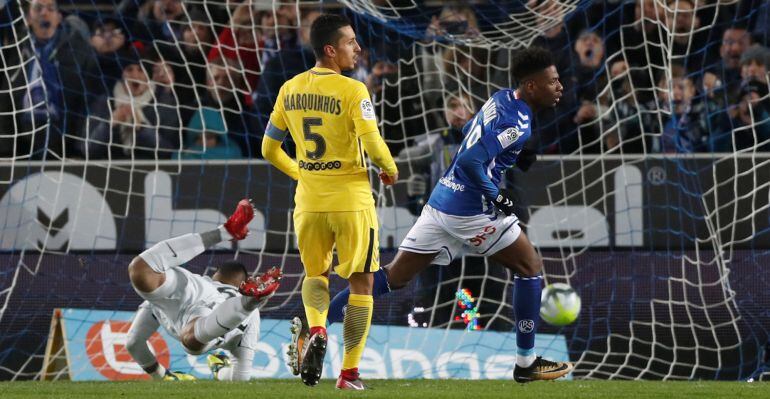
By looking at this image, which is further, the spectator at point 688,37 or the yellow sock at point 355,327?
the spectator at point 688,37

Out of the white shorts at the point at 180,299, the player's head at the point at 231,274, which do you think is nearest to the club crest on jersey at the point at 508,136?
the white shorts at the point at 180,299

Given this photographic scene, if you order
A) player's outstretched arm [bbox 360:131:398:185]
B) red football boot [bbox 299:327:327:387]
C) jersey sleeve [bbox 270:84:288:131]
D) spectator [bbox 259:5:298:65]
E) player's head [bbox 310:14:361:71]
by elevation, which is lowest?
red football boot [bbox 299:327:327:387]

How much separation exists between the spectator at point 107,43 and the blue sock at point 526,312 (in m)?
4.74

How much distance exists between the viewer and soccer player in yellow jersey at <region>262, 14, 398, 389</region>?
6.46 meters

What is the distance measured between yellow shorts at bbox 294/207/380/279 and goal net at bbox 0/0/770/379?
2577 mm

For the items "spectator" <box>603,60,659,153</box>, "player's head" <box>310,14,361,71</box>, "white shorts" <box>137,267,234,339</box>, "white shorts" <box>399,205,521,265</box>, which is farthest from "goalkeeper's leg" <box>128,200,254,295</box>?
"spectator" <box>603,60,659,153</box>

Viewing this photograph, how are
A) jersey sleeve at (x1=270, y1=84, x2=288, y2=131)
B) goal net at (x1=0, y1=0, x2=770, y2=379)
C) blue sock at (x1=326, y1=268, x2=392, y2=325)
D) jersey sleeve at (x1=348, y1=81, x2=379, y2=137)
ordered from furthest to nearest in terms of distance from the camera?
goal net at (x1=0, y1=0, x2=770, y2=379) → blue sock at (x1=326, y1=268, x2=392, y2=325) → jersey sleeve at (x1=270, y1=84, x2=288, y2=131) → jersey sleeve at (x1=348, y1=81, x2=379, y2=137)

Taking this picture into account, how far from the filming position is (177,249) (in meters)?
7.73

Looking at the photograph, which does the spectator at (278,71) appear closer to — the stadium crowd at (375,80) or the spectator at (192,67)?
the stadium crowd at (375,80)

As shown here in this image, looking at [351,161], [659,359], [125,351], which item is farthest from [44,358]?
[659,359]

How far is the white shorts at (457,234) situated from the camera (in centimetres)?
696

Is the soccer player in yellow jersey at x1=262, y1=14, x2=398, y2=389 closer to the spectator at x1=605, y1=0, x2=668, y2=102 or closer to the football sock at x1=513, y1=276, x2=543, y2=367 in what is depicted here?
the football sock at x1=513, y1=276, x2=543, y2=367

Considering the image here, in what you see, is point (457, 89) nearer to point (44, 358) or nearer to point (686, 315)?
point (686, 315)

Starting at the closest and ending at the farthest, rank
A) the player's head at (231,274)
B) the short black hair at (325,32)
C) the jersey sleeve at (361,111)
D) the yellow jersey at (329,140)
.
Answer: the jersey sleeve at (361,111) → the yellow jersey at (329,140) → the short black hair at (325,32) → the player's head at (231,274)
